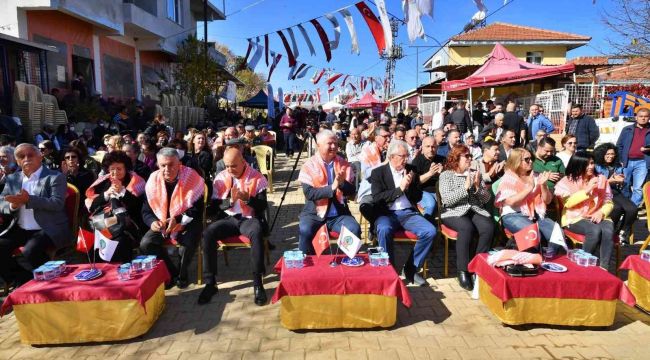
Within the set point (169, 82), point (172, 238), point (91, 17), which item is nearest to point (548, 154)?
point (172, 238)

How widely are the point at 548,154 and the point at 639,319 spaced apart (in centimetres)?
232

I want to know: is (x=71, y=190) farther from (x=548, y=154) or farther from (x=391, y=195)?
(x=548, y=154)

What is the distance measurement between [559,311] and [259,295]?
2.46m

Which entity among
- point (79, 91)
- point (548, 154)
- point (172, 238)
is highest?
point (79, 91)

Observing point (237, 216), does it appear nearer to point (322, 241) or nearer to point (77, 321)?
point (322, 241)

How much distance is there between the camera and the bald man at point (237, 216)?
4012 millimetres

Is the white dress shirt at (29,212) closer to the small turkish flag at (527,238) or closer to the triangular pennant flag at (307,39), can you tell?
the small turkish flag at (527,238)

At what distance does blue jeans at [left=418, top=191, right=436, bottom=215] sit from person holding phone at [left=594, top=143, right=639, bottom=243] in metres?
1.84

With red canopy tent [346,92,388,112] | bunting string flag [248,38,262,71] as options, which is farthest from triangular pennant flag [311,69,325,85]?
bunting string flag [248,38,262,71]

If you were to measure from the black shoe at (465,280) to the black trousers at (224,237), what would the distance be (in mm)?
1938

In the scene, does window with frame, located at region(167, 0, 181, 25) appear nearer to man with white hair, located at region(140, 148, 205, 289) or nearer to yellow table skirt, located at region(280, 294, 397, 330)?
man with white hair, located at region(140, 148, 205, 289)

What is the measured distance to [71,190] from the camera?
4.35m

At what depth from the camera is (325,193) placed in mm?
4285

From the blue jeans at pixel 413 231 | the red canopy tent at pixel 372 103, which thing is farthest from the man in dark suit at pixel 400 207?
the red canopy tent at pixel 372 103
